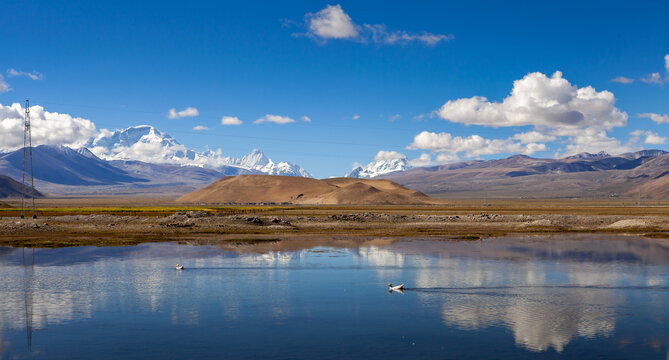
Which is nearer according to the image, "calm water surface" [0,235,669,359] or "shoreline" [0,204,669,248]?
"calm water surface" [0,235,669,359]

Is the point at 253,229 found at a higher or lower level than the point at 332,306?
higher

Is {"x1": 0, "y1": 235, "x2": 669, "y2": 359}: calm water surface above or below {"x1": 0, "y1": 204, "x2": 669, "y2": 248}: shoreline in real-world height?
below

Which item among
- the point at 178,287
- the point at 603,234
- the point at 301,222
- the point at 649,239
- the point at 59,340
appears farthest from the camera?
the point at 301,222

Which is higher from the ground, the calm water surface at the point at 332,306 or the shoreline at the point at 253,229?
the shoreline at the point at 253,229

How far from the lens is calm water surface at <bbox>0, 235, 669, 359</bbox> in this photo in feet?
58.0

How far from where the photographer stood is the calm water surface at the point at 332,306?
1767 centimetres

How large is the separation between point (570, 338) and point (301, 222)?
206ft

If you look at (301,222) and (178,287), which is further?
(301,222)

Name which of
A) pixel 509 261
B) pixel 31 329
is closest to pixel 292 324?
pixel 31 329

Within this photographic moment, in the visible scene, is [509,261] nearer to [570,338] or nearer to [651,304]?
[651,304]

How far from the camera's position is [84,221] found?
74.6 meters

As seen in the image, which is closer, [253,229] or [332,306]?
[332,306]

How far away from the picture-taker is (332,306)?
2362 cm

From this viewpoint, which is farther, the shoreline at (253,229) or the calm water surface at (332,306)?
the shoreline at (253,229)
